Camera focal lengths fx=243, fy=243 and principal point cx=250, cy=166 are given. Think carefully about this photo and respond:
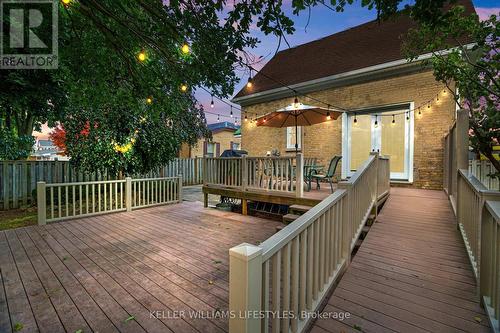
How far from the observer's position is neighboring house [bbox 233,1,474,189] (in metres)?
6.83

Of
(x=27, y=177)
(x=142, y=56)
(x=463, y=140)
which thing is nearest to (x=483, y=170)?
(x=463, y=140)

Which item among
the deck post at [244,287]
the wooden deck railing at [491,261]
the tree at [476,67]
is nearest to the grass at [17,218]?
the deck post at [244,287]

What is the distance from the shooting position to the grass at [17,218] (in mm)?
5648

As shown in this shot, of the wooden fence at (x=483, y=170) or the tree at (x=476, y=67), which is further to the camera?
the wooden fence at (x=483, y=170)

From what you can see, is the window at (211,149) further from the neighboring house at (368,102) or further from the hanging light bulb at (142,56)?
the hanging light bulb at (142,56)

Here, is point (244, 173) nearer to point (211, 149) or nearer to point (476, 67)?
point (476, 67)

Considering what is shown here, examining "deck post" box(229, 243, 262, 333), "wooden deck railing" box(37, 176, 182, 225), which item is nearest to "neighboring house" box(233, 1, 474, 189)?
"wooden deck railing" box(37, 176, 182, 225)

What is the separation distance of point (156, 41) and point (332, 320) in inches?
162

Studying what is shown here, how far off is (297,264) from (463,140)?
11.8ft

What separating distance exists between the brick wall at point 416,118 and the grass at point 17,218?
8.56 m

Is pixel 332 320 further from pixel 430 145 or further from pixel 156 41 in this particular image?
pixel 430 145

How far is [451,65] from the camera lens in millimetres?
4543

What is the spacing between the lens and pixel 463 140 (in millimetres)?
3730

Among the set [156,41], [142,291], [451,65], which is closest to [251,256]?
[142,291]
